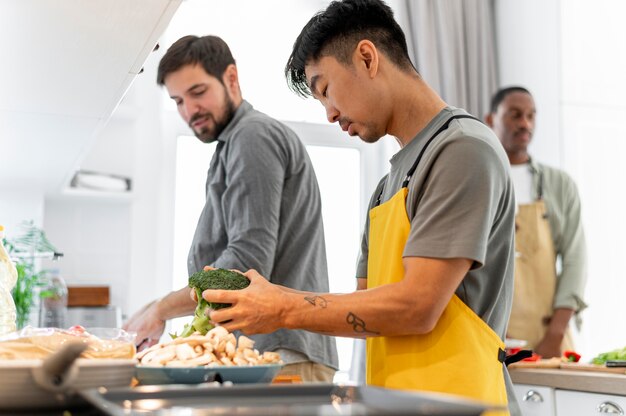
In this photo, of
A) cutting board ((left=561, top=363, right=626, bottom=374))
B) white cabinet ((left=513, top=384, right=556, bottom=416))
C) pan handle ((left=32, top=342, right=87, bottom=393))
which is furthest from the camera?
white cabinet ((left=513, top=384, right=556, bottom=416))

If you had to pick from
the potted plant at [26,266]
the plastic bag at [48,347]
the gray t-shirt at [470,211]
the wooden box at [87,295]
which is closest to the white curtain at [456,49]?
the wooden box at [87,295]

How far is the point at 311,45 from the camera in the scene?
191cm

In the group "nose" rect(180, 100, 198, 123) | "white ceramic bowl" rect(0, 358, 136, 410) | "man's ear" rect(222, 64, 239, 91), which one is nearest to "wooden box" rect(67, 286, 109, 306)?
"nose" rect(180, 100, 198, 123)

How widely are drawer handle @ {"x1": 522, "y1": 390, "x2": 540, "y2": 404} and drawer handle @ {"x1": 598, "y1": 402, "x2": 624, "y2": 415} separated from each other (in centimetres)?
34

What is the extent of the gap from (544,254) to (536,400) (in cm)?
125

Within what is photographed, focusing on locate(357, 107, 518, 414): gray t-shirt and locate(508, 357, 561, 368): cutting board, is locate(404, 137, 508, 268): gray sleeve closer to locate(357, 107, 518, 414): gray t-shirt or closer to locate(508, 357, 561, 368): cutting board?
locate(357, 107, 518, 414): gray t-shirt

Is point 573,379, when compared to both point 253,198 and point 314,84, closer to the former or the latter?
point 253,198

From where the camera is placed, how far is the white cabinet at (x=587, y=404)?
2.42 metres

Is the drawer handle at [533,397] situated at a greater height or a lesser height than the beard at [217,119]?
lesser

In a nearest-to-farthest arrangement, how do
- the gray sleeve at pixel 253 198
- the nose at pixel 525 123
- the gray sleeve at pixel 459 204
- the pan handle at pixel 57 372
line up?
the pan handle at pixel 57 372
the gray sleeve at pixel 459 204
the gray sleeve at pixel 253 198
the nose at pixel 525 123

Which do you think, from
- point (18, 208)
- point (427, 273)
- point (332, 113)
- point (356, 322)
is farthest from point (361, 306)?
point (18, 208)

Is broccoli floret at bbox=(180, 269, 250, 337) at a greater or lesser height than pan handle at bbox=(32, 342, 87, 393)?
greater

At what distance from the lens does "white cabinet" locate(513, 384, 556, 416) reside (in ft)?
9.07

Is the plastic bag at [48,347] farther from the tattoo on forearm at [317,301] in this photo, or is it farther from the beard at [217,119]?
the beard at [217,119]
